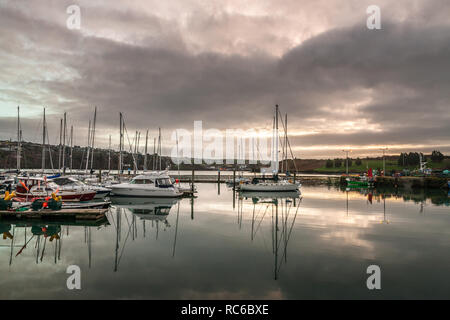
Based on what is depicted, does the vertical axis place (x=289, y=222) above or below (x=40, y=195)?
below

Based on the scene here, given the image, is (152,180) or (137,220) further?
(152,180)

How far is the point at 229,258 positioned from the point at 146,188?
2400cm

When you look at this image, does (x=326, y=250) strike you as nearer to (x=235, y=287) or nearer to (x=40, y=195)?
(x=235, y=287)

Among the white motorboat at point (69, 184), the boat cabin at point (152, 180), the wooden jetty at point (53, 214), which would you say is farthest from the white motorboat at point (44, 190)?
the boat cabin at point (152, 180)

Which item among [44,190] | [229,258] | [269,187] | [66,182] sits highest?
[66,182]

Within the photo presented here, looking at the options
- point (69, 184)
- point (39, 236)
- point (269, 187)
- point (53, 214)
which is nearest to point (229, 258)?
point (39, 236)

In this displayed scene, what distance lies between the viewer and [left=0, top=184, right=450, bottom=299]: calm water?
8703mm

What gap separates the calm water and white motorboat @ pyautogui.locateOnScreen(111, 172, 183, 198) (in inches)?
510

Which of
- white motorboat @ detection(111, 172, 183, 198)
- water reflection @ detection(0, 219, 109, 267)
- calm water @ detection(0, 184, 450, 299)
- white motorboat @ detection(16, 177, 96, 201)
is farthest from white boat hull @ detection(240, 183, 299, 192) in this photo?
water reflection @ detection(0, 219, 109, 267)

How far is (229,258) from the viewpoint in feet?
39.2

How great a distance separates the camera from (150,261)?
1160 cm

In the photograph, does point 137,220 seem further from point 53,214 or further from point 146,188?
point 146,188
